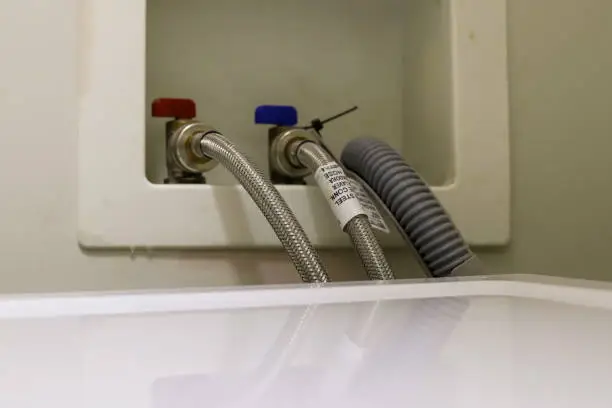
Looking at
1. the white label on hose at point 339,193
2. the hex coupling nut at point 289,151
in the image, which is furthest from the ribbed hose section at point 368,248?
the hex coupling nut at point 289,151

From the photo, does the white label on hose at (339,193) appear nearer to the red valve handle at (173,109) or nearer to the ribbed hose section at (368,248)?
the ribbed hose section at (368,248)

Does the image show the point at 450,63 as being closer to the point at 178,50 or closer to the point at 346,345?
the point at 178,50

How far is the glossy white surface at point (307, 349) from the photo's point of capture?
8.3 inches

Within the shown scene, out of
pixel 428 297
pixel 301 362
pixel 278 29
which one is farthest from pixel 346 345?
pixel 278 29

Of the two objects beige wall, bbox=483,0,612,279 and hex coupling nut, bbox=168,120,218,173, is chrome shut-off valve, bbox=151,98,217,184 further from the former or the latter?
beige wall, bbox=483,0,612,279

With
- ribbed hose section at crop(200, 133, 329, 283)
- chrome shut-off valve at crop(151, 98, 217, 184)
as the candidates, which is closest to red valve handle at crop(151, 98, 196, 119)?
chrome shut-off valve at crop(151, 98, 217, 184)

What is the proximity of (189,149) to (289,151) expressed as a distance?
95 millimetres

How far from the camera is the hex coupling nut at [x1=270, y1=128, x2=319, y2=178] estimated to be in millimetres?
706

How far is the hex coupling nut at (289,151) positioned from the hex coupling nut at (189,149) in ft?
0.21

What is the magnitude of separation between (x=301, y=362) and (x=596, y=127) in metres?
0.64

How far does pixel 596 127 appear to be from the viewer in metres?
0.80

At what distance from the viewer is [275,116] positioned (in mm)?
712

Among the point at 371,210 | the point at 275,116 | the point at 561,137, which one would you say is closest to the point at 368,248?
the point at 371,210

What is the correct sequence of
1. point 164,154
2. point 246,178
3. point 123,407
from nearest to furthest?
point 123,407, point 246,178, point 164,154
